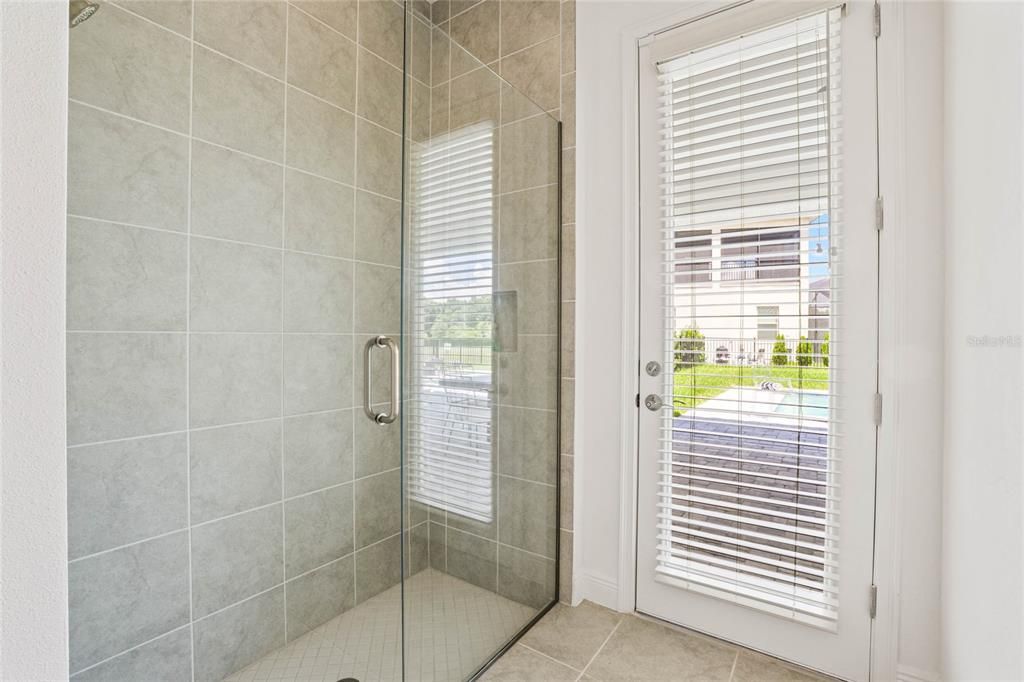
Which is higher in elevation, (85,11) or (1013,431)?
(85,11)

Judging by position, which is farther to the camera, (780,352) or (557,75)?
(557,75)

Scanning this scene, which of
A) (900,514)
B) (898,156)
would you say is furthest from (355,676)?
(898,156)

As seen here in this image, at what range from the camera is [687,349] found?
174cm

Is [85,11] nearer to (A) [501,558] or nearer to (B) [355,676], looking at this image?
(A) [501,558]

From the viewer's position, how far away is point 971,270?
1.16 metres

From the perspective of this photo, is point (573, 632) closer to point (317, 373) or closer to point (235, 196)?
point (317, 373)

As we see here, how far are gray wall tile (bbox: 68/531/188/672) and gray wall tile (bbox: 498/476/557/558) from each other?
3.29 ft

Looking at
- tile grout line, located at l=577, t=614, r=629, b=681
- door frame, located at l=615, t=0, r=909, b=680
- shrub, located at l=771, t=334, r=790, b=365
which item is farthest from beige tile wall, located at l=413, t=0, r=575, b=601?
door frame, located at l=615, t=0, r=909, b=680

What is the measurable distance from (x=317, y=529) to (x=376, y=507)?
0.26 m

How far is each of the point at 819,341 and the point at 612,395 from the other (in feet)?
2.36

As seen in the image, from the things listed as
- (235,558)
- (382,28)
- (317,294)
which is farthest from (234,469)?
(382,28)

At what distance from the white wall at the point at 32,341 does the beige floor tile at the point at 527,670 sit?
1.31 metres

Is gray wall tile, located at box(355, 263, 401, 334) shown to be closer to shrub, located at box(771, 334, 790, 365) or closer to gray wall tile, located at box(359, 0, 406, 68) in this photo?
gray wall tile, located at box(359, 0, 406, 68)

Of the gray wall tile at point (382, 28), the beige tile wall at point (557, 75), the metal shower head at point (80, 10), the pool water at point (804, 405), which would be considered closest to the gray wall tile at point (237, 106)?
the metal shower head at point (80, 10)
